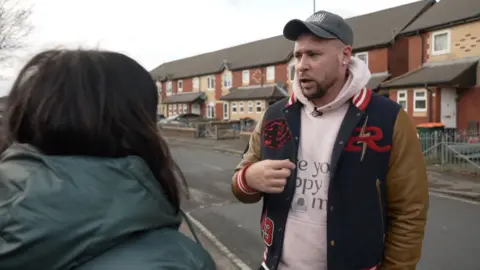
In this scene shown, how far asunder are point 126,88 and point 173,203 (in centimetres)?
38

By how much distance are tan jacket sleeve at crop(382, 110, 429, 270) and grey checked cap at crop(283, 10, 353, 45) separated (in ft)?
1.89

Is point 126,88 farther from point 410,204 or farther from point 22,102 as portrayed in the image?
point 410,204

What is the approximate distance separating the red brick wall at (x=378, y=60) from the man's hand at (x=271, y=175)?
2527 centimetres

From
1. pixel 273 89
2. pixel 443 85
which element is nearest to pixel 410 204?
pixel 443 85

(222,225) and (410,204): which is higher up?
(410,204)

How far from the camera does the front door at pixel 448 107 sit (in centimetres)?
1956

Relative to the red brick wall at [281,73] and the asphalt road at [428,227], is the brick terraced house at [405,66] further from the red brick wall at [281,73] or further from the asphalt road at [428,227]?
the asphalt road at [428,227]

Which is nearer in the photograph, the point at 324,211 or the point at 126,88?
the point at 126,88

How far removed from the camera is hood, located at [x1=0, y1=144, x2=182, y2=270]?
903 millimetres

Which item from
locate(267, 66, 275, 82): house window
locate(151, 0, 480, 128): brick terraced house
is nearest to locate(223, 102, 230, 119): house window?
locate(151, 0, 480, 128): brick terraced house

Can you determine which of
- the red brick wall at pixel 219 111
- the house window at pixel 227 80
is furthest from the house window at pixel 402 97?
the red brick wall at pixel 219 111

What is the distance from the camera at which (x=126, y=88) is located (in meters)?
1.14

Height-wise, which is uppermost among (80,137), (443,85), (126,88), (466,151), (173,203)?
(443,85)

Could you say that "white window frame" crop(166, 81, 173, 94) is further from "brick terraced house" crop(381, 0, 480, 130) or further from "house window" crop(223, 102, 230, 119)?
"brick terraced house" crop(381, 0, 480, 130)
